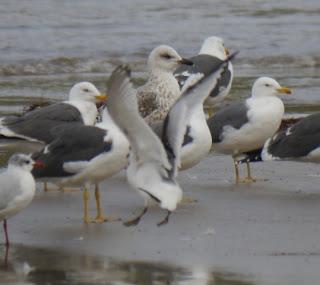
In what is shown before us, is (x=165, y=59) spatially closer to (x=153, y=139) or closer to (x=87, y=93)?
(x=87, y=93)

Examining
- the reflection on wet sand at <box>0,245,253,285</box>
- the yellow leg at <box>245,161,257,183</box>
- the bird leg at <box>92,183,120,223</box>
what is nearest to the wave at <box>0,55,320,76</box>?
the yellow leg at <box>245,161,257,183</box>

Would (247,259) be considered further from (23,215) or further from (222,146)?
(222,146)

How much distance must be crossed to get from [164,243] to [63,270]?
1003 mm

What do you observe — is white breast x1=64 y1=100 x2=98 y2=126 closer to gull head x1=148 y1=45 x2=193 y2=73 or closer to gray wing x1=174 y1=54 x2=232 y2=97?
gull head x1=148 y1=45 x2=193 y2=73

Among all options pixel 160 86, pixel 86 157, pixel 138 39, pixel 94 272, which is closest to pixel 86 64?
pixel 138 39

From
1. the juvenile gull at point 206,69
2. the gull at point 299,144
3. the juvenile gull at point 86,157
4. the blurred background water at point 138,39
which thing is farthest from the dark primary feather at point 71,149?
the blurred background water at point 138,39

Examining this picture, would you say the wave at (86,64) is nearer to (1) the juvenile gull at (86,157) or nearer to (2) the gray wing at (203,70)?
(2) the gray wing at (203,70)

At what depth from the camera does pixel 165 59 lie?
40.8 feet

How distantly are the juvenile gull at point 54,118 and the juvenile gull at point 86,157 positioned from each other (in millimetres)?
1218

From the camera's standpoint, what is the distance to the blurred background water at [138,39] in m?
18.4

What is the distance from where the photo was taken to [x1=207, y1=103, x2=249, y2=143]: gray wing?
434 inches

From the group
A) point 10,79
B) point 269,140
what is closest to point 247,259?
point 269,140

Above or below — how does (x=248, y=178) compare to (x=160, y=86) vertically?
below

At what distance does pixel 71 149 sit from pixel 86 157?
18 cm
